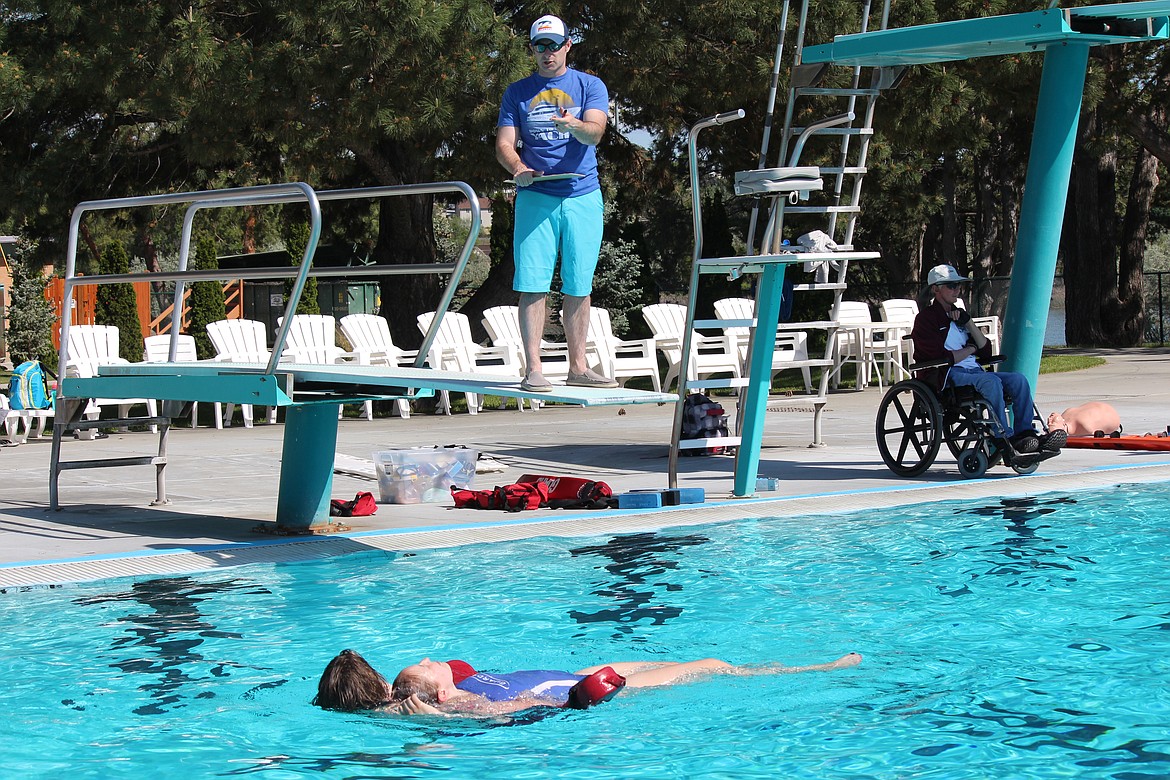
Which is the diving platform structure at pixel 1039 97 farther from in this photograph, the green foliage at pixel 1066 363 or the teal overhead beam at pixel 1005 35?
the green foliage at pixel 1066 363

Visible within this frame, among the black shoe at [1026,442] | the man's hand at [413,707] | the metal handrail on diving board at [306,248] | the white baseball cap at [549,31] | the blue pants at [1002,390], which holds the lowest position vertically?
the man's hand at [413,707]

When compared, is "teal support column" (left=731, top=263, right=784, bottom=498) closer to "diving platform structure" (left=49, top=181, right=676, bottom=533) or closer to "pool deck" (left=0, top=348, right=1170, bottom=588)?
"pool deck" (left=0, top=348, right=1170, bottom=588)

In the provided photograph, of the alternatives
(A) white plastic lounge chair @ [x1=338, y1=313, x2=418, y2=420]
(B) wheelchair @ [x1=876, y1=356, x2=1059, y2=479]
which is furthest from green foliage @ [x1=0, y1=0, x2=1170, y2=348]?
(B) wheelchair @ [x1=876, y1=356, x2=1059, y2=479]

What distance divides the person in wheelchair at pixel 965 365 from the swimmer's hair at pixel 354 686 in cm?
560

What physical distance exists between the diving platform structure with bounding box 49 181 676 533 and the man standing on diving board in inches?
20.2

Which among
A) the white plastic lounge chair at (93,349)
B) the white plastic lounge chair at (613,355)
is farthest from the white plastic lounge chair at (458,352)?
the white plastic lounge chair at (93,349)

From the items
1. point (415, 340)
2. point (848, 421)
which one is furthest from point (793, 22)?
point (415, 340)

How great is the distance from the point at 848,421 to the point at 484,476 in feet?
17.6

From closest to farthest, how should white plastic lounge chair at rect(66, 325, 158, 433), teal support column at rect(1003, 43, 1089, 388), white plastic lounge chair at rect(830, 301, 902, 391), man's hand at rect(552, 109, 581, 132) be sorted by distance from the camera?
man's hand at rect(552, 109, 581, 132)
teal support column at rect(1003, 43, 1089, 388)
white plastic lounge chair at rect(66, 325, 158, 433)
white plastic lounge chair at rect(830, 301, 902, 391)

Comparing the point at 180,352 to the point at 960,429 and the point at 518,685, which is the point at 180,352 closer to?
the point at 960,429

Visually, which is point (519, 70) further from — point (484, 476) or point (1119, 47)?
point (1119, 47)

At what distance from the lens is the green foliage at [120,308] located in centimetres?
2572

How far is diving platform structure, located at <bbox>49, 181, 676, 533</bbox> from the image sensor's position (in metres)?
6.61

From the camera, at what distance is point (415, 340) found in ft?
65.7
